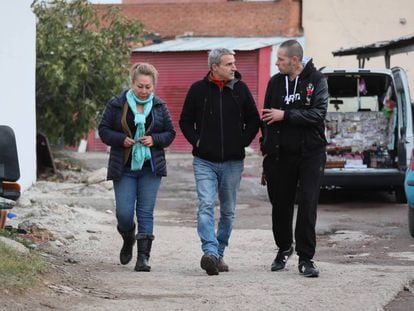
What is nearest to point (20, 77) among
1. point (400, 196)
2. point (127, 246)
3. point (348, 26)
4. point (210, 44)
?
point (400, 196)

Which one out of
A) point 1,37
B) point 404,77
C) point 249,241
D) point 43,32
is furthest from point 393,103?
point 43,32

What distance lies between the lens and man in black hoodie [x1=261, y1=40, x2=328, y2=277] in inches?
327

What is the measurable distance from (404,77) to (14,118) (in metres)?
6.15

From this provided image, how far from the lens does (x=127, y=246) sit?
29.4 ft

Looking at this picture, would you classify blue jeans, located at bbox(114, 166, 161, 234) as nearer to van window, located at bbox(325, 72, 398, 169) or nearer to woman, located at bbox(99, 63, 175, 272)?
woman, located at bbox(99, 63, 175, 272)

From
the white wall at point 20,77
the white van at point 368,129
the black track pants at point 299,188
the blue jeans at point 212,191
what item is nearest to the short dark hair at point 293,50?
the black track pants at point 299,188

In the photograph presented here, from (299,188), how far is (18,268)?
2.56 m

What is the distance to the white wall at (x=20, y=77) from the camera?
561 inches

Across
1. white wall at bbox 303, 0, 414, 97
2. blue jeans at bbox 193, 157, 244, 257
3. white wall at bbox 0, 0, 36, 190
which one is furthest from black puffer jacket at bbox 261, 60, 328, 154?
white wall at bbox 303, 0, 414, 97

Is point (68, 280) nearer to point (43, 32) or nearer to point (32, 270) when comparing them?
point (32, 270)

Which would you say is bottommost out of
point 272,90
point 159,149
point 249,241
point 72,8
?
point 249,241

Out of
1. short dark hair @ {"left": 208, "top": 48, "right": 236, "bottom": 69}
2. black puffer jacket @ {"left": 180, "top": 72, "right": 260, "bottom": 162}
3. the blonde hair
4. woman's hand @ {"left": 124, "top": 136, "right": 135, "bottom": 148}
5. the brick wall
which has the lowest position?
woman's hand @ {"left": 124, "top": 136, "right": 135, "bottom": 148}

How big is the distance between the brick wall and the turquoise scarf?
2314 cm

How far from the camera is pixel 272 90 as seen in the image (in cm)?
851
